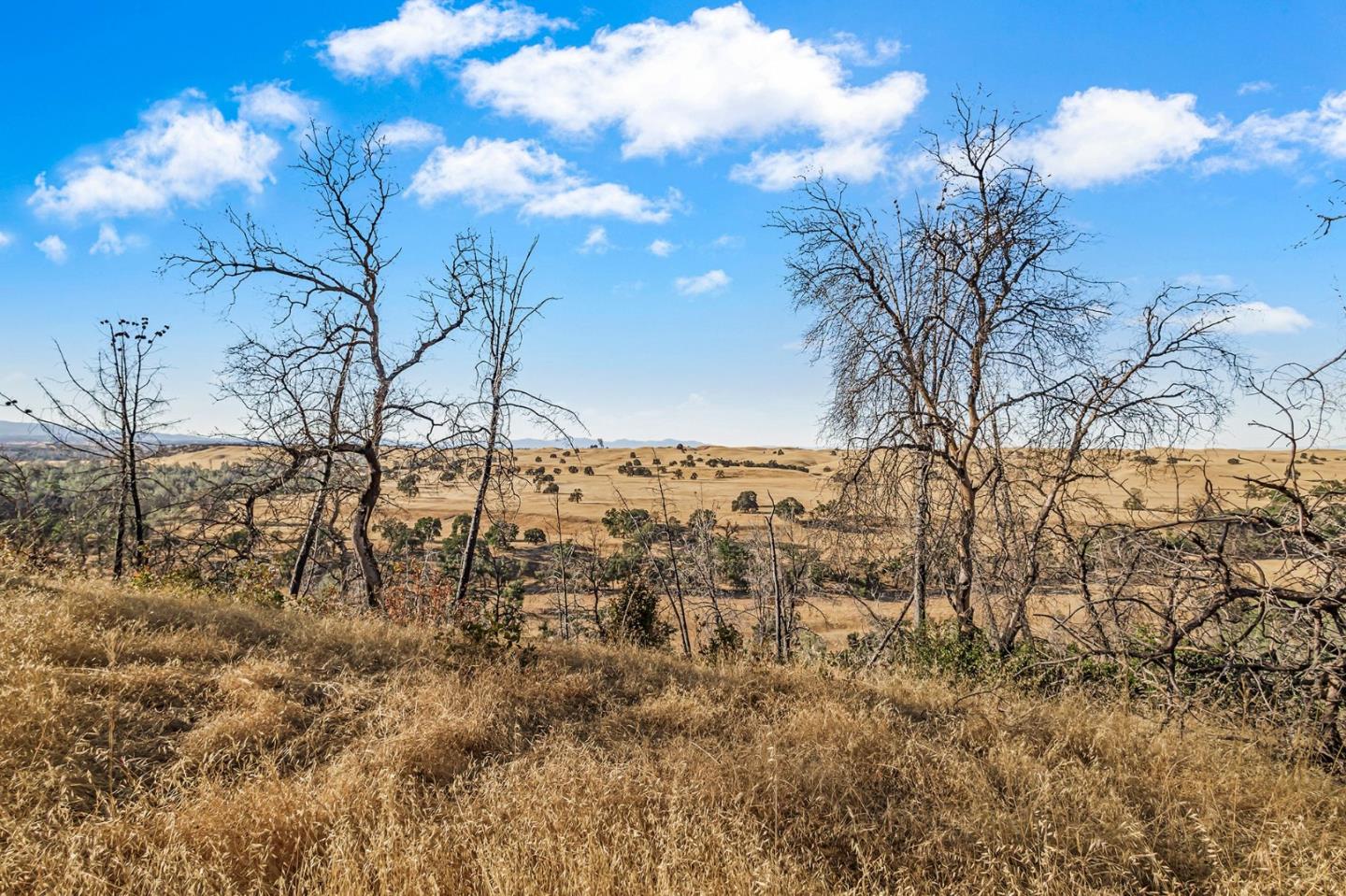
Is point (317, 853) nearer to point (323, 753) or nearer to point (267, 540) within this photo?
point (323, 753)

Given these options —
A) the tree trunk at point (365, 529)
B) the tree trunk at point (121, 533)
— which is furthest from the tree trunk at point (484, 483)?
the tree trunk at point (121, 533)

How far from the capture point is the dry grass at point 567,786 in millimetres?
3182

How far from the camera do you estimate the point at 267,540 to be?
33.8ft

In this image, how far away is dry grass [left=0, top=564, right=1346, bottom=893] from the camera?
3.18 meters

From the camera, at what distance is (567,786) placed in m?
3.94

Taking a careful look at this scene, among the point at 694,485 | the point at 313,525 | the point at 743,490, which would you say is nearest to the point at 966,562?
the point at 313,525

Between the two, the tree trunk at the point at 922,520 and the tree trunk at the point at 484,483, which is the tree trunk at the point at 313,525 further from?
the tree trunk at the point at 922,520

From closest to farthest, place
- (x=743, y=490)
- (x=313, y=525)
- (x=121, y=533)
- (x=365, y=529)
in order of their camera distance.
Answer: (x=365, y=529) → (x=313, y=525) → (x=121, y=533) → (x=743, y=490)

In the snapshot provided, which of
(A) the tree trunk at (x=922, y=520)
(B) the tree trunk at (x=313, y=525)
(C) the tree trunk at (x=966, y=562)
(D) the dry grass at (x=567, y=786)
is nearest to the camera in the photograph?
(D) the dry grass at (x=567, y=786)

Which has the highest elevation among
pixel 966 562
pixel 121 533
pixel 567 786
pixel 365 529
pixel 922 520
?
pixel 922 520

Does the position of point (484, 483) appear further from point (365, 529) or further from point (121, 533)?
point (121, 533)

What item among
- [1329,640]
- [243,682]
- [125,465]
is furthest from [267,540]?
[1329,640]

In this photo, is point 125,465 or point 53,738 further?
point 125,465

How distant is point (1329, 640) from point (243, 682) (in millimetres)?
8199
